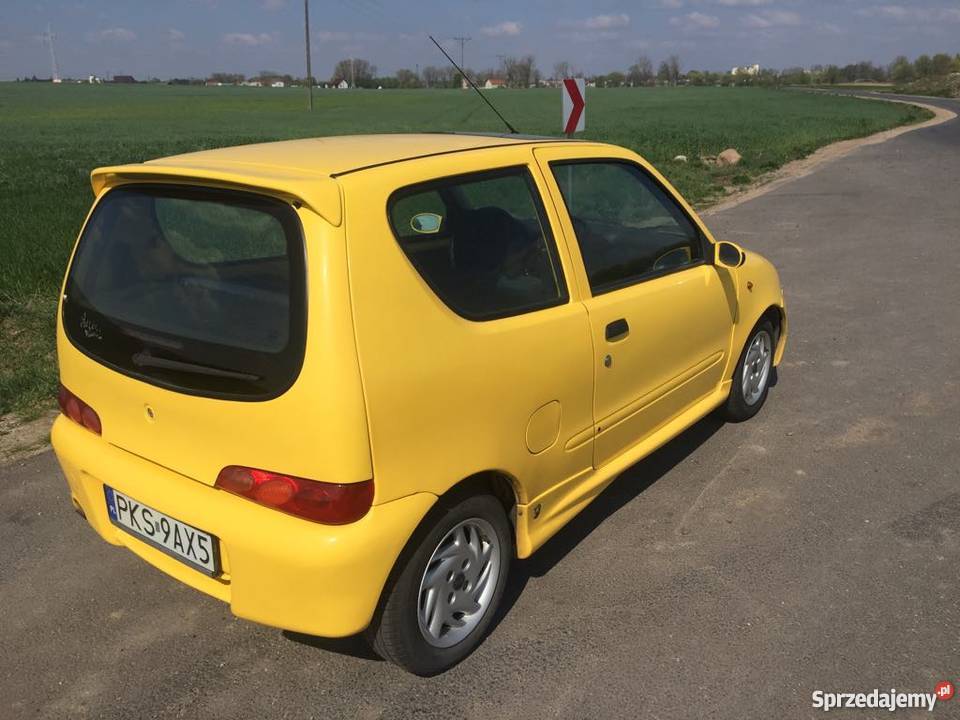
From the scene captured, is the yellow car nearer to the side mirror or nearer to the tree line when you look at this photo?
the side mirror

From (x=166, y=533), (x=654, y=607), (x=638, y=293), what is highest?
(x=638, y=293)

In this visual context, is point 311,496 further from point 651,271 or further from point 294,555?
point 651,271

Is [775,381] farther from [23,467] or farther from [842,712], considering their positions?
[23,467]

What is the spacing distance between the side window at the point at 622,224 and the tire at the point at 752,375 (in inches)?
35.8

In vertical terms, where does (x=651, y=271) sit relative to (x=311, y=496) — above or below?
above

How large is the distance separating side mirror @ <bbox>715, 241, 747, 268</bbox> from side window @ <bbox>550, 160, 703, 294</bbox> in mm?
91

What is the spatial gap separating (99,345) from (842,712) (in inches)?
106

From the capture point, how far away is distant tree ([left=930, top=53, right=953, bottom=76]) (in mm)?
116375

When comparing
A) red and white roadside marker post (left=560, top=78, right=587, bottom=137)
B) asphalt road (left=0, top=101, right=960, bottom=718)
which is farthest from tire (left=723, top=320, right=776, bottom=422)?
red and white roadside marker post (left=560, top=78, right=587, bottom=137)

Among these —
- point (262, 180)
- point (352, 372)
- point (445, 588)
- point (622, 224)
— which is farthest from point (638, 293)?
point (262, 180)

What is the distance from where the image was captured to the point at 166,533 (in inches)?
100

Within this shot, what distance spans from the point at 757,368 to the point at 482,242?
2.59 m

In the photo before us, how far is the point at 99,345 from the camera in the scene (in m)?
2.69

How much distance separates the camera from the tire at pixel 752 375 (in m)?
4.52
